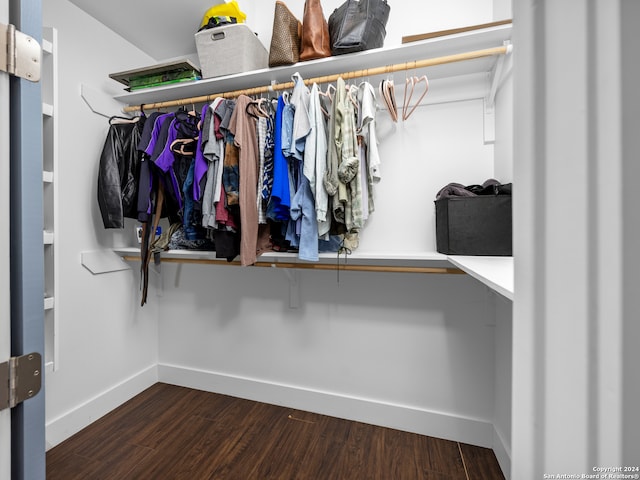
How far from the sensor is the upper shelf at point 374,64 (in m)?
1.16

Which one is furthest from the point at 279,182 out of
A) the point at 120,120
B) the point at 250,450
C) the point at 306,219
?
the point at 250,450

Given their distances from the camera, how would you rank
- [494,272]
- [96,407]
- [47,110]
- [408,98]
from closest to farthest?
[494,272], [47,110], [408,98], [96,407]

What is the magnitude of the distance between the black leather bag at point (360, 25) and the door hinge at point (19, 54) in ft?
3.57

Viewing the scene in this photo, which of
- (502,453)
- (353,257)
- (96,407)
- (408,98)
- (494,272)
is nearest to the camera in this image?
(494,272)

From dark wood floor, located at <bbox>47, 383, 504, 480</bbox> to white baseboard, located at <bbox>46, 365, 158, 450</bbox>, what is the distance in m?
0.04

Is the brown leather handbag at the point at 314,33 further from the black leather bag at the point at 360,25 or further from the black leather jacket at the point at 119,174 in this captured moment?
the black leather jacket at the point at 119,174

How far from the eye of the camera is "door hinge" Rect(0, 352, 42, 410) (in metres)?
0.48

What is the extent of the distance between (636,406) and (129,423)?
2.05 meters

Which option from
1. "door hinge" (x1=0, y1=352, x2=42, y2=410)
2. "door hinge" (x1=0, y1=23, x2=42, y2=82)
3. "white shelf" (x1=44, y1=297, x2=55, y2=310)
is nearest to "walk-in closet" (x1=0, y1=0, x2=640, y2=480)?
"white shelf" (x1=44, y1=297, x2=55, y2=310)

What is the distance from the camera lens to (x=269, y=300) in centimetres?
176

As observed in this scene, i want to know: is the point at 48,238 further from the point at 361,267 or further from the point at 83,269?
the point at 361,267

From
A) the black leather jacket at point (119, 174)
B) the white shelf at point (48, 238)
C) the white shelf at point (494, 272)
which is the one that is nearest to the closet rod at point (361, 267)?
the white shelf at point (494, 272)

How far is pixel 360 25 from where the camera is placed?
1226 mm

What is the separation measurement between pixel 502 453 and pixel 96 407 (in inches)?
Result: 82.8
